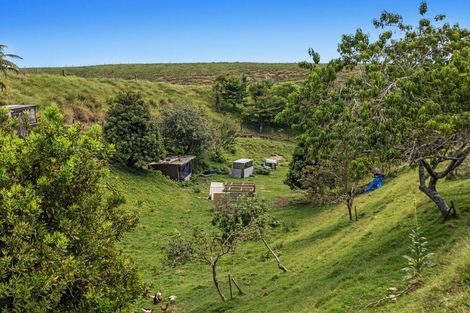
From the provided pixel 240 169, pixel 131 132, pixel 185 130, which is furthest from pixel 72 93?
pixel 240 169

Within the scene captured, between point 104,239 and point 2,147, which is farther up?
point 2,147

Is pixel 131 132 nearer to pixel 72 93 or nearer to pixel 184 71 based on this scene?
Result: pixel 72 93

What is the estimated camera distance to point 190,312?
23.2 m

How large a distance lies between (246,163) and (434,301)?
53563 millimetres

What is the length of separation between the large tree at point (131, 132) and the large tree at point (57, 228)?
38.7 m

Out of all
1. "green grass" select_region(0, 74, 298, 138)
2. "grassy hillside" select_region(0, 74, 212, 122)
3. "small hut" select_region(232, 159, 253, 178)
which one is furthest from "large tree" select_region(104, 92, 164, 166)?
"small hut" select_region(232, 159, 253, 178)

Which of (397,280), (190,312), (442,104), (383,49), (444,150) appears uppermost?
(383,49)

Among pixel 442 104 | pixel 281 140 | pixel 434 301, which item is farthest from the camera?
pixel 281 140

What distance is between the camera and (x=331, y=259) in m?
23.2

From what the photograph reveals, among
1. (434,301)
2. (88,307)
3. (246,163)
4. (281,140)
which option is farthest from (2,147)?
(281,140)

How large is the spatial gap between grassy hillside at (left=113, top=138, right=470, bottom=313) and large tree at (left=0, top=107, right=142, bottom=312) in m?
2.35

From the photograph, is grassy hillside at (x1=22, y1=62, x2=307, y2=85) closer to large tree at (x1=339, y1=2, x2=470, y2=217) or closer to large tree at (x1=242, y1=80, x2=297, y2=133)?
large tree at (x1=242, y1=80, x2=297, y2=133)

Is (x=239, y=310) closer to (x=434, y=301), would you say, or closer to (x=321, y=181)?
(x=434, y=301)

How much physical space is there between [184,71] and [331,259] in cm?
14023
